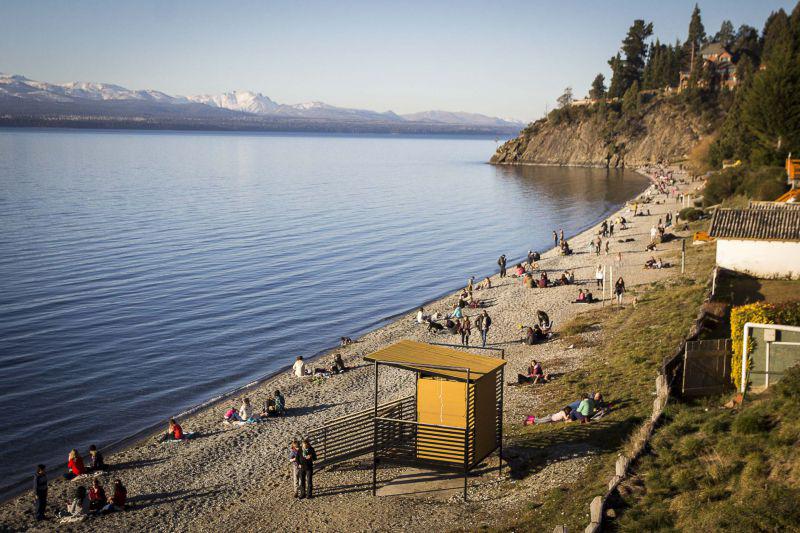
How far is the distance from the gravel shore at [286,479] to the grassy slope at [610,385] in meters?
0.63

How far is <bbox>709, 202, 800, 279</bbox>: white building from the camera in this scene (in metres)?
30.5

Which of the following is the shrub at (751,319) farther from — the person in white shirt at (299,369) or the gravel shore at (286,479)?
the person in white shirt at (299,369)

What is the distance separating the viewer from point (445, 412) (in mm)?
16266

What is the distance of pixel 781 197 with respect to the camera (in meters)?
43.9

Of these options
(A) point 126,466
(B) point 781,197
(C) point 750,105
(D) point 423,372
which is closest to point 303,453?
(D) point 423,372

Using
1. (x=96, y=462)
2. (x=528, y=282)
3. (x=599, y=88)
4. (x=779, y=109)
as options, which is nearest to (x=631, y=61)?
(x=599, y=88)

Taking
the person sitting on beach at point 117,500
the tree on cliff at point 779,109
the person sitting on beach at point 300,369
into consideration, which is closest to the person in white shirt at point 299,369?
the person sitting on beach at point 300,369

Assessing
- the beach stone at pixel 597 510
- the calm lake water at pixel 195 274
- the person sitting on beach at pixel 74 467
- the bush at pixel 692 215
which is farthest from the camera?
the bush at pixel 692 215

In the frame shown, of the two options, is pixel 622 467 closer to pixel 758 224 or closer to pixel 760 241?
pixel 760 241

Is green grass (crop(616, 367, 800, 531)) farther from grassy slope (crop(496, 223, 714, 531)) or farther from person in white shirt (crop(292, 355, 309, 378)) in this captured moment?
person in white shirt (crop(292, 355, 309, 378))

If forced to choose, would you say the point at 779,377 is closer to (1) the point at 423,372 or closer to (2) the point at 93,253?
(1) the point at 423,372

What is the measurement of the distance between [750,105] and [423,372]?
6060 cm

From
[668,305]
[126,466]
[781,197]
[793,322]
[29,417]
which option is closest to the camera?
[793,322]

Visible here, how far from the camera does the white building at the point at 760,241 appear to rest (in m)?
30.5
